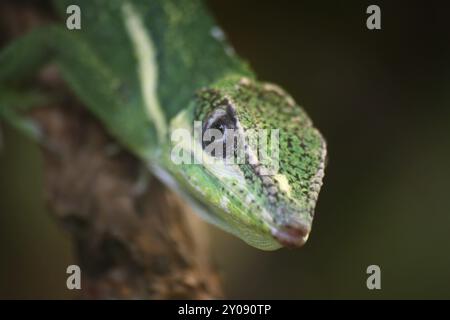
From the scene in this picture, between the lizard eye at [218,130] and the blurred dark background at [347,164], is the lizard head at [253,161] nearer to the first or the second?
the lizard eye at [218,130]

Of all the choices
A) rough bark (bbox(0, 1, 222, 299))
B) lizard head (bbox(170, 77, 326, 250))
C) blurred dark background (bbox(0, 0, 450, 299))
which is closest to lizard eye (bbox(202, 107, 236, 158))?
lizard head (bbox(170, 77, 326, 250))

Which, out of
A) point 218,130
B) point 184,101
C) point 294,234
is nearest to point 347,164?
point 184,101

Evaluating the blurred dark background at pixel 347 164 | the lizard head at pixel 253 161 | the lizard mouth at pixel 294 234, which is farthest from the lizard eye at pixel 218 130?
the blurred dark background at pixel 347 164

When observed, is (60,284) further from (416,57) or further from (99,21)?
(416,57)

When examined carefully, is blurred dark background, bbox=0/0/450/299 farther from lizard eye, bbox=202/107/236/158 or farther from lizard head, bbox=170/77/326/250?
lizard eye, bbox=202/107/236/158

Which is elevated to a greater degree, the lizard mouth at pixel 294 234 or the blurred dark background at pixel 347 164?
the blurred dark background at pixel 347 164
